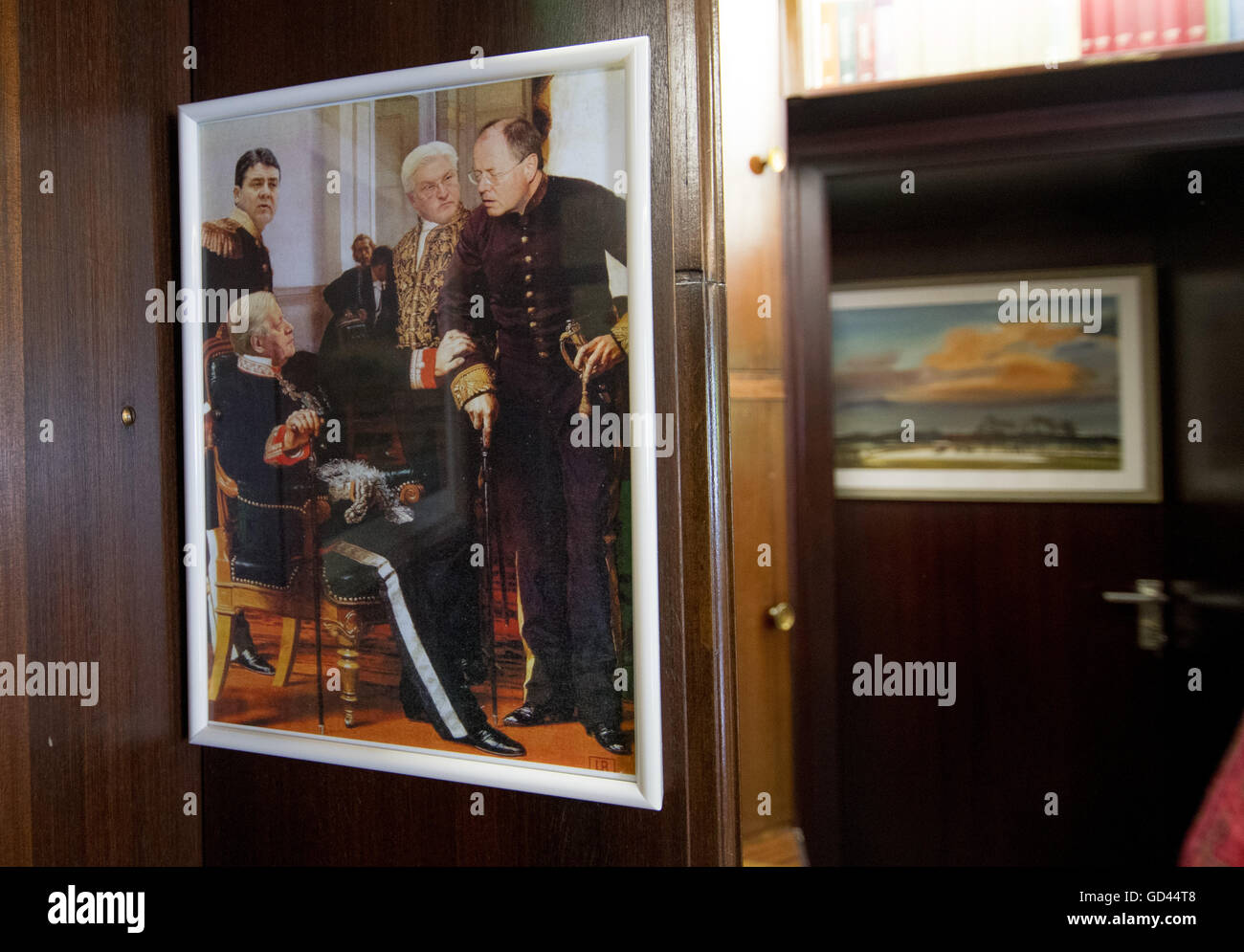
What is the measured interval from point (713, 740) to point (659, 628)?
0.47 feet

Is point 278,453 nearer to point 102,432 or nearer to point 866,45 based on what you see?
point 102,432

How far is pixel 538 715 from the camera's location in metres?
0.84

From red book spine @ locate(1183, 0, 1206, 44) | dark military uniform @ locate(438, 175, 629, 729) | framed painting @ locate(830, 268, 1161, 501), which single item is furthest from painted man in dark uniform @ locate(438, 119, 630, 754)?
red book spine @ locate(1183, 0, 1206, 44)

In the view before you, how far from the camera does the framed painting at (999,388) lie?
1.80m

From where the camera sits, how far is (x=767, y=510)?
148 centimetres

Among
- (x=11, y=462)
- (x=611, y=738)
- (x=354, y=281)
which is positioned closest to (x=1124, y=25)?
(x=354, y=281)

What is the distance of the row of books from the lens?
136 centimetres

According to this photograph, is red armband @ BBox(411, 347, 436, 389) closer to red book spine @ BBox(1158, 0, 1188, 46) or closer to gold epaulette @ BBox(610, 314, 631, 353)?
gold epaulette @ BBox(610, 314, 631, 353)

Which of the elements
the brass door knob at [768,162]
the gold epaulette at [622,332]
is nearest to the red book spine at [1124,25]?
the brass door knob at [768,162]

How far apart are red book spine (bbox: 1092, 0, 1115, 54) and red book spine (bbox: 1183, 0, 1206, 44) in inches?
5.1

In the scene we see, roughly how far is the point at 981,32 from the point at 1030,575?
132cm

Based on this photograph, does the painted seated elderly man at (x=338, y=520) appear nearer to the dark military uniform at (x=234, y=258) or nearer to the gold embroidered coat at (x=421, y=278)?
the dark military uniform at (x=234, y=258)
